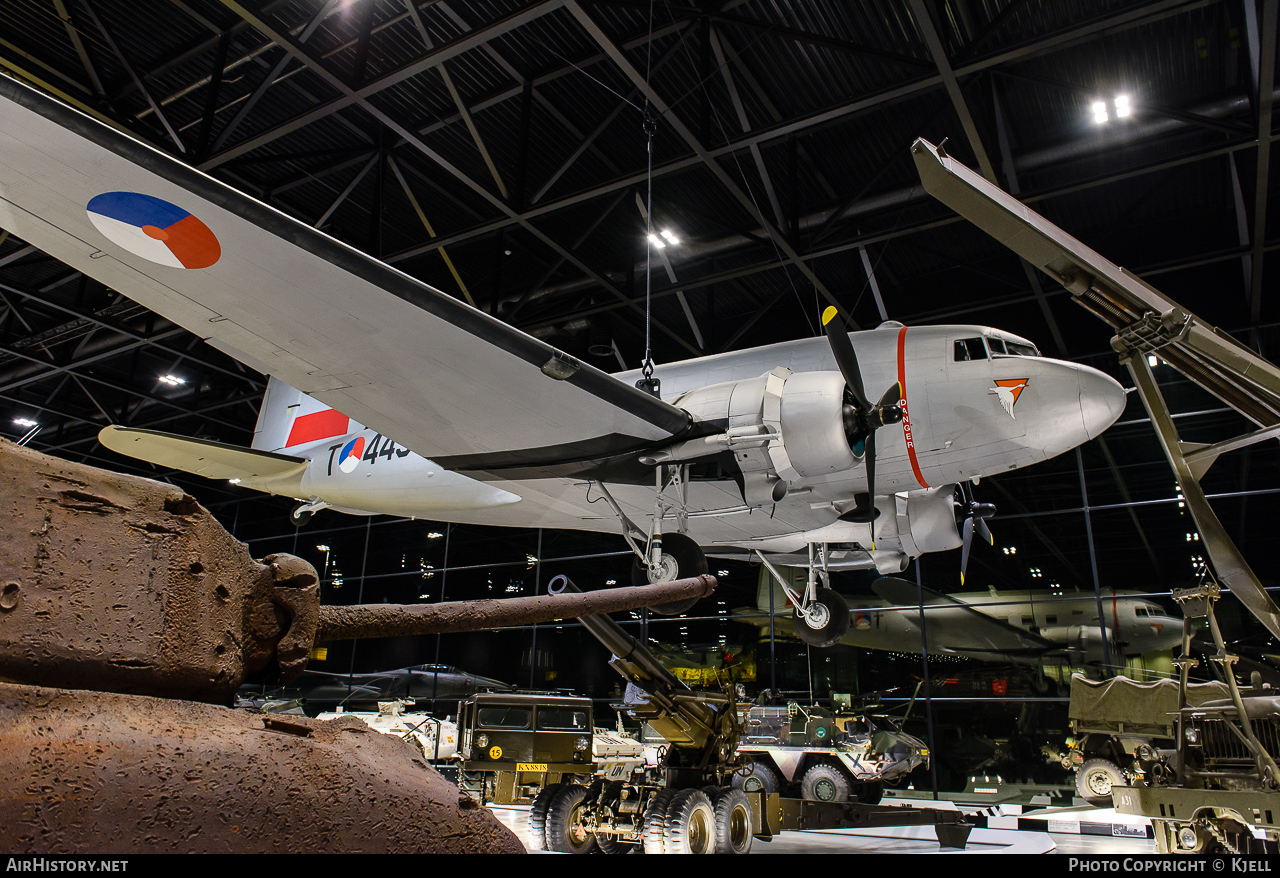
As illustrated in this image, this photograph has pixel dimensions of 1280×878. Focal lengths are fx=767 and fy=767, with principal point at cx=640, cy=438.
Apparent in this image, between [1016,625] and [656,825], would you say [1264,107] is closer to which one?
[1016,625]

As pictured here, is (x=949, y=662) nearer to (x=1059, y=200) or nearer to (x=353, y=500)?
(x=1059, y=200)

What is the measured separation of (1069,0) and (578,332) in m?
11.4

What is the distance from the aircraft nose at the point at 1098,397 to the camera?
27.3ft

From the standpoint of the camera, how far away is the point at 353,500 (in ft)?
42.3

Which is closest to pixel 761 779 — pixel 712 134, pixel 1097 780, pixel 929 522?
pixel 929 522

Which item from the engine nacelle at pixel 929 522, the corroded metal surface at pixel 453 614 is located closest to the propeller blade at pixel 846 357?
the engine nacelle at pixel 929 522

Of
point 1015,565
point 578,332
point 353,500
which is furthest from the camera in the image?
point 578,332

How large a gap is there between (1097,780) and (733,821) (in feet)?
28.4

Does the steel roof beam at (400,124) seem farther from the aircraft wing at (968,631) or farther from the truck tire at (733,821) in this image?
the truck tire at (733,821)

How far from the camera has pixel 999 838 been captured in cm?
990

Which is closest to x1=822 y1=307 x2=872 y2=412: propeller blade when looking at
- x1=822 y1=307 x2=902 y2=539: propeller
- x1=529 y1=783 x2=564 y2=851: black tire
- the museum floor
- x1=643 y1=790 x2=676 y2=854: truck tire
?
x1=822 y1=307 x2=902 y2=539: propeller

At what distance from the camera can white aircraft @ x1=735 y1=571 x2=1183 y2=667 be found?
47.6 ft

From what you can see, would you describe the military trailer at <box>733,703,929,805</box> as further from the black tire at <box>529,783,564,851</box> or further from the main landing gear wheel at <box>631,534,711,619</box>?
the main landing gear wheel at <box>631,534,711,619</box>

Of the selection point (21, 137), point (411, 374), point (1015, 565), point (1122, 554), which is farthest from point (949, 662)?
point (21, 137)
